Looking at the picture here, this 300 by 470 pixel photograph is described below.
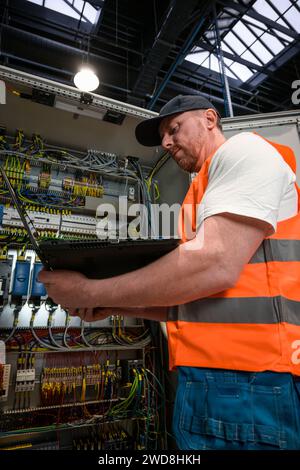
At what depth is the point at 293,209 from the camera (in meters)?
0.77

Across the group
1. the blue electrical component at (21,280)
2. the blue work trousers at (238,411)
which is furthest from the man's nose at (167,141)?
the blue electrical component at (21,280)

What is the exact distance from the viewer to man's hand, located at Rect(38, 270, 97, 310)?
683 millimetres

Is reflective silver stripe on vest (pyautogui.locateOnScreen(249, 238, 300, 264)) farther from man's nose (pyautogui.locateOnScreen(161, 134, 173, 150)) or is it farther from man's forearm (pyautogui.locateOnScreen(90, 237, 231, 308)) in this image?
man's nose (pyautogui.locateOnScreen(161, 134, 173, 150))

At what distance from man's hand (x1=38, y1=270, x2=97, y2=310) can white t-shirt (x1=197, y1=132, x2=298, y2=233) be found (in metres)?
0.34

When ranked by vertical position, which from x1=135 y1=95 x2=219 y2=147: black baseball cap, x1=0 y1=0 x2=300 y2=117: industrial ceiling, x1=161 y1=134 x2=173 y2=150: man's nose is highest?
x1=0 y1=0 x2=300 y2=117: industrial ceiling

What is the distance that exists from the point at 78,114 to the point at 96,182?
0.63 m

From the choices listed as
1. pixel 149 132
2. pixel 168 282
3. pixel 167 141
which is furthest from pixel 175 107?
pixel 168 282

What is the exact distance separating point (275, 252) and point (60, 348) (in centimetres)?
157

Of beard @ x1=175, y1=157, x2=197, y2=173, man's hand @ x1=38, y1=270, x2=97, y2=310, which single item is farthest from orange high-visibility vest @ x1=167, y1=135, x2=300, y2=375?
beard @ x1=175, y1=157, x2=197, y2=173

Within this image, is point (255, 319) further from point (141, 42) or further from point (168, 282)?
point (141, 42)

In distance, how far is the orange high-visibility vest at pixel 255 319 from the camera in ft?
2.13

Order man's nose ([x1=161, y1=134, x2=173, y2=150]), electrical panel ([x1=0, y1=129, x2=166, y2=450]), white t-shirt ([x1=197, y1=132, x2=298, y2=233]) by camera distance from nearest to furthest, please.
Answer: white t-shirt ([x1=197, y1=132, x2=298, y2=233]), man's nose ([x1=161, y1=134, x2=173, y2=150]), electrical panel ([x1=0, y1=129, x2=166, y2=450])

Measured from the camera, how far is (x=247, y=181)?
24.7 inches
